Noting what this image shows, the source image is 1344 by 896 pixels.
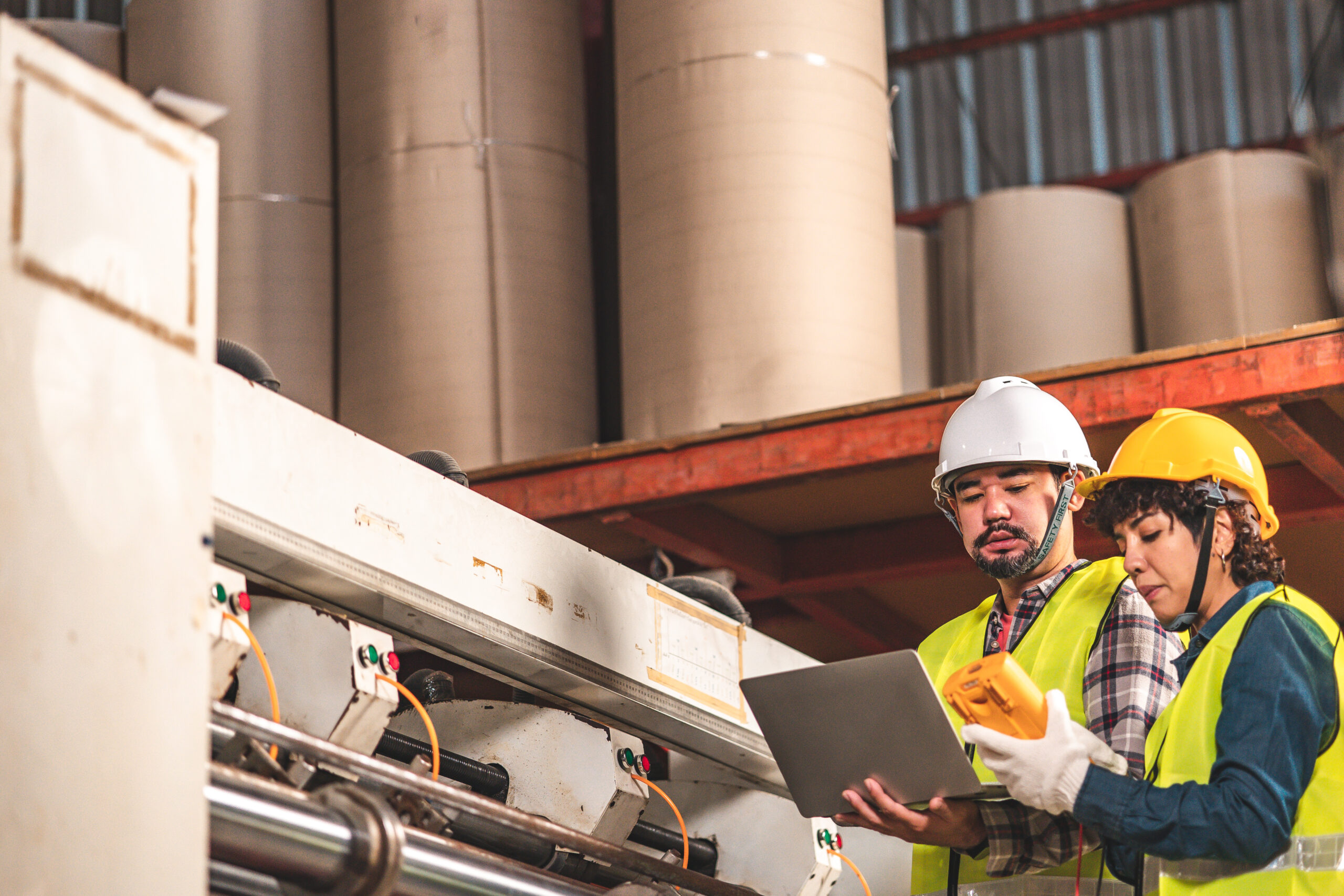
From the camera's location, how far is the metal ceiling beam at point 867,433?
4.54 meters

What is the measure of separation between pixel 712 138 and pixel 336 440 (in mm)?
2949

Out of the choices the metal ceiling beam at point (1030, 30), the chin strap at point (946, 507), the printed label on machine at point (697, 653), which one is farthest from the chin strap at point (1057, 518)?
the metal ceiling beam at point (1030, 30)

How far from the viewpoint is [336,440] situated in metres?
2.74

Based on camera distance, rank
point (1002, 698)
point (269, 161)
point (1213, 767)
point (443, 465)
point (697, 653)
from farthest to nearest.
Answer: point (269, 161), point (697, 653), point (443, 465), point (1002, 698), point (1213, 767)

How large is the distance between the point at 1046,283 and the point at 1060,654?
4.13 metres

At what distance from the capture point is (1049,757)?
2.75 metres

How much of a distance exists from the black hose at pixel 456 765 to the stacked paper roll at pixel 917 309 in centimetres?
445

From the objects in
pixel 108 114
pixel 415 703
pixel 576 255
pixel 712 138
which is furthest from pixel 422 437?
pixel 108 114

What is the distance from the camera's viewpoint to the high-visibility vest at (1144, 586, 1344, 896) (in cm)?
261

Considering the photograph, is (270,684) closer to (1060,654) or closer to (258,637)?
(258,637)

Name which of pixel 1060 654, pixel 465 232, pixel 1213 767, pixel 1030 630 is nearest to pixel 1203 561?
pixel 1213 767

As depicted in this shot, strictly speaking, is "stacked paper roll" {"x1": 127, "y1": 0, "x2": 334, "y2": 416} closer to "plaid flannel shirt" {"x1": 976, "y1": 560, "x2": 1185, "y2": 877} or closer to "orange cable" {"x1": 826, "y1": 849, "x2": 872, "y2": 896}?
"orange cable" {"x1": 826, "y1": 849, "x2": 872, "y2": 896}

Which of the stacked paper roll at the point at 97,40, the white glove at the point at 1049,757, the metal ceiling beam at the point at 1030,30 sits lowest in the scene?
the white glove at the point at 1049,757

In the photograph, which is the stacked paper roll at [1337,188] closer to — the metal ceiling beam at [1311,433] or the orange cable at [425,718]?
the metal ceiling beam at [1311,433]
